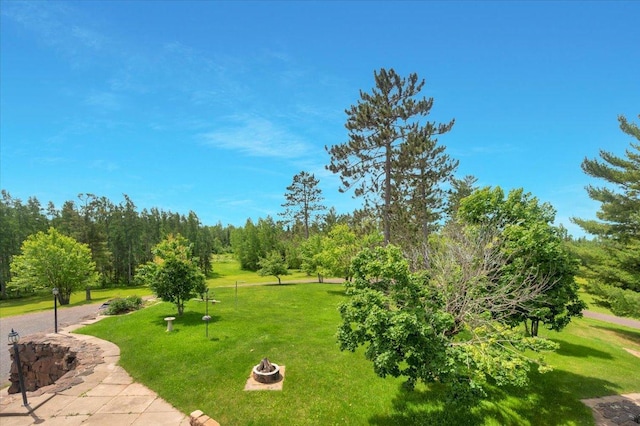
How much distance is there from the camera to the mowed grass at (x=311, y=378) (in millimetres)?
10570

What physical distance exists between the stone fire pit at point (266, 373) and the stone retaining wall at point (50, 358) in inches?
328

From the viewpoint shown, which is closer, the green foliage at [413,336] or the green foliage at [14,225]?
the green foliage at [413,336]

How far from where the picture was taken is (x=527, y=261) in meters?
11.1

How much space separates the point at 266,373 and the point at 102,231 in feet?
177

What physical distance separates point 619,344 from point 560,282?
692 inches

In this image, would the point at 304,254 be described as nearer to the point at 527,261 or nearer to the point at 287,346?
the point at 287,346

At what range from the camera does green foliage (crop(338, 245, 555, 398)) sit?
Result: 7.90 m

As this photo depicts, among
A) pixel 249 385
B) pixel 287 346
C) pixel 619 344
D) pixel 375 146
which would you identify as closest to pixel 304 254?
pixel 375 146

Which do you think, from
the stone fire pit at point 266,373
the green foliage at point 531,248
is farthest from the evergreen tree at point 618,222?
the stone fire pit at point 266,373

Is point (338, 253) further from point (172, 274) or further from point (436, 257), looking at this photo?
point (436, 257)

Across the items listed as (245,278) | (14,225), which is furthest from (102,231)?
(245,278)

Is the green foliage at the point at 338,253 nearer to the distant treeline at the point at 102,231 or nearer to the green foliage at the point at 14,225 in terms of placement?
the distant treeline at the point at 102,231

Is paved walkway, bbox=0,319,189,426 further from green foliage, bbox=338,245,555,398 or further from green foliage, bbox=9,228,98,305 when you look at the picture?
green foliage, bbox=9,228,98,305

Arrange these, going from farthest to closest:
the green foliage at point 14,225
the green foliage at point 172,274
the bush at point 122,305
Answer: the green foliage at point 14,225
the bush at point 122,305
the green foliage at point 172,274
